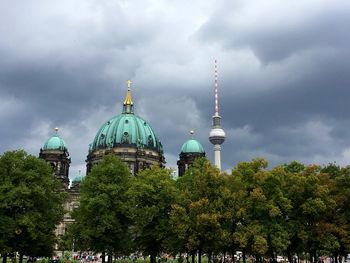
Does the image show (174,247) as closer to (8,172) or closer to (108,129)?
(8,172)

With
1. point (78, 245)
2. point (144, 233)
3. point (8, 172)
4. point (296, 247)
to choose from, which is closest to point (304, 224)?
point (296, 247)

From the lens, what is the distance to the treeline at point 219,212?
46688 millimetres

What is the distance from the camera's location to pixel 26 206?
2056 inches

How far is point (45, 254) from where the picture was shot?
5434cm

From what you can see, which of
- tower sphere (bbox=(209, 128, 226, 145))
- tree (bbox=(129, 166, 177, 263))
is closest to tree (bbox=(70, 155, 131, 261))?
tree (bbox=(129, 166, 177, 263))

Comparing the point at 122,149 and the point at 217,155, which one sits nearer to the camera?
the point at 122,149

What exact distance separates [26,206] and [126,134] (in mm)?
69746

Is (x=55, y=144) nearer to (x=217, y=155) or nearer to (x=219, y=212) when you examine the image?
(x=217, y=155)

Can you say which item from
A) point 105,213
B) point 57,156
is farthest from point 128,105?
point 105,213

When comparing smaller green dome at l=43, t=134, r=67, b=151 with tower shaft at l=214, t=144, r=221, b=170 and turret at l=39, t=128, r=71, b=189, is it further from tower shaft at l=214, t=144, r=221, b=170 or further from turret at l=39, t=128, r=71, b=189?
tower shaft at l=214, t=144, r=221, b=170

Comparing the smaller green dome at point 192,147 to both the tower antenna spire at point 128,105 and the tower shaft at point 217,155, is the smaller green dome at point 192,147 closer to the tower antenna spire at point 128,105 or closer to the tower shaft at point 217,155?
the tower shaft at point 217,155

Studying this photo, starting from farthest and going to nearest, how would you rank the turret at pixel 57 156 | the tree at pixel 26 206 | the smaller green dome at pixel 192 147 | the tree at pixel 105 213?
the smaller green dome at pixel 192 147, the turret at pixel 57 156, the tree at pixel 105 213, the tree at pixel 26 206

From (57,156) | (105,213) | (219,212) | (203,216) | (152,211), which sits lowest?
(203,216)

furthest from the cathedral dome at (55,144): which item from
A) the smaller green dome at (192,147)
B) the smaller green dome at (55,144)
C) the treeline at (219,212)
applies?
the treeline at (219,212)
